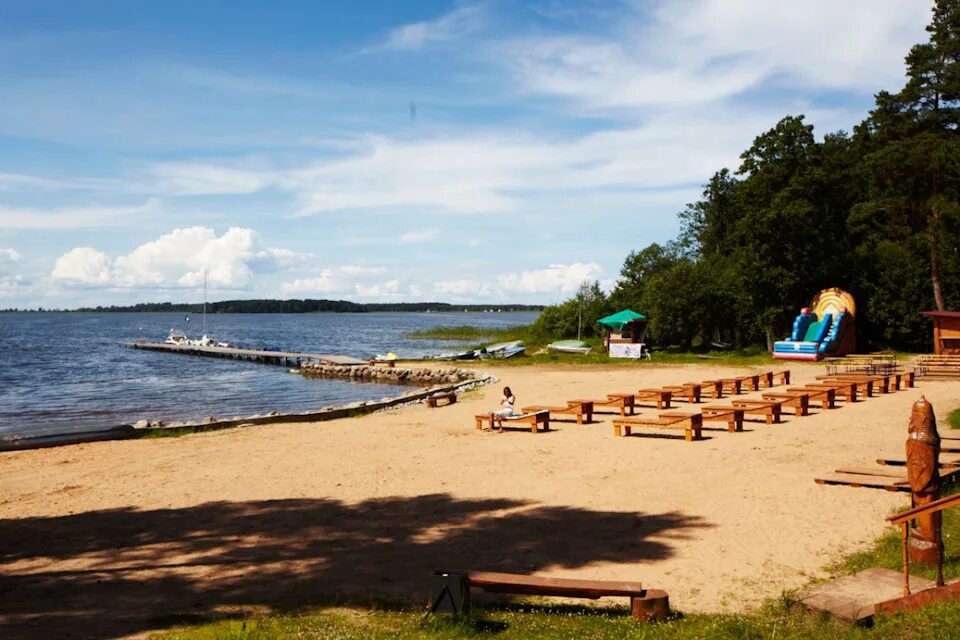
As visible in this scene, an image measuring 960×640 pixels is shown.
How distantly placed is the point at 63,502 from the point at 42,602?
5.54 metres

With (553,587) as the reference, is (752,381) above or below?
above

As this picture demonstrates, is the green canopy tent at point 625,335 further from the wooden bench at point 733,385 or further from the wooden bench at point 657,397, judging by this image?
the wooden bench at point 657,397

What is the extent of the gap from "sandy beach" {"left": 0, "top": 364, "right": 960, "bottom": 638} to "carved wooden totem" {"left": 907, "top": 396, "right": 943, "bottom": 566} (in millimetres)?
1212

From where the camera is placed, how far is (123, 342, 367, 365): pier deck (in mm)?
50375

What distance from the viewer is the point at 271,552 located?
8805 mm

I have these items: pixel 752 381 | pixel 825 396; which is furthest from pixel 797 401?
pixel 752 381

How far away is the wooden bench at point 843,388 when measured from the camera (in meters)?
21.5

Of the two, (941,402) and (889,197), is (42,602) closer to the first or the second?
(941,402)

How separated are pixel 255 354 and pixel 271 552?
5283 cm

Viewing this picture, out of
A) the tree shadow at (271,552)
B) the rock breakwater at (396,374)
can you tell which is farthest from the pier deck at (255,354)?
the tree shadow at (271,552)

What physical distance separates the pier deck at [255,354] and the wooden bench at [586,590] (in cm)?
4113

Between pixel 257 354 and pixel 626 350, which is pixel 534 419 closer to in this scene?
pixel 626 350

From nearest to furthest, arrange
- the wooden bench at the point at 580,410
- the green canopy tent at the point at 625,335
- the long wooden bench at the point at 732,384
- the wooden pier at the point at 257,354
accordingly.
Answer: the wooden bench at the point at 580,410
the long wooden bench at the point at 732,384
the green canopy tent at the point at 625,335
the wooden pier at the point at 257,354

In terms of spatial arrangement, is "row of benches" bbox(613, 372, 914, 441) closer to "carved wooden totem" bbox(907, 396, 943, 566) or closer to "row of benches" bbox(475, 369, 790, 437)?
"row of benches" bbox(475, 369, 790, 437)
